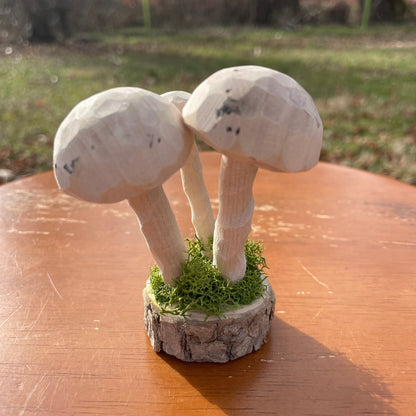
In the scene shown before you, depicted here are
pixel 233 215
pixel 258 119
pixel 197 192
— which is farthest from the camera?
pixel 197 192

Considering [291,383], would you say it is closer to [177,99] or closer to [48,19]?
[177,99]

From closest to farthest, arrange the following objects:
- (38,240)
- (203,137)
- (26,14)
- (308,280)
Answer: (203,137)
(308,280)
(38,240)
(26,14)

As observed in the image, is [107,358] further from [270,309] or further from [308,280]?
[308,280]

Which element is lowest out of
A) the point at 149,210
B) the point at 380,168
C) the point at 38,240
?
the point at 380,168

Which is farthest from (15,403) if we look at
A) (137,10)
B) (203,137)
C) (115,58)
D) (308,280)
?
(137,10)

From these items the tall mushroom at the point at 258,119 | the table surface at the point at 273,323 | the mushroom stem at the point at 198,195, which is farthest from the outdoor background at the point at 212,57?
the tall mushroom at the point at 258,119

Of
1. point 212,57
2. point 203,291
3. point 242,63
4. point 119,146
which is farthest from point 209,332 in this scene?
point 212,57
